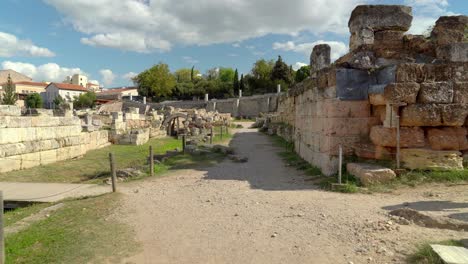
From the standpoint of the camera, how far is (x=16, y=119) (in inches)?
470

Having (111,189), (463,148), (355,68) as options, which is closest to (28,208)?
(111,189)

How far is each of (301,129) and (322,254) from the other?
8392 mm

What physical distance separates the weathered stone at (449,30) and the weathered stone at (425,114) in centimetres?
281

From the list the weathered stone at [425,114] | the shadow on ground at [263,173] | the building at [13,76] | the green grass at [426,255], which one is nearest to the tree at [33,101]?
the building at [13,76]

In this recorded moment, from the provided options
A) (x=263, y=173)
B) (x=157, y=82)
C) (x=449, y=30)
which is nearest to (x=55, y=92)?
(x=157, y=82)

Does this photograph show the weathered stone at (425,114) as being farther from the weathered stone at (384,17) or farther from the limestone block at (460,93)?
the weathered stone at (384,17)

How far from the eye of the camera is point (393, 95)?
7.37m

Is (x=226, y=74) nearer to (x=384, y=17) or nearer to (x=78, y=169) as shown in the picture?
(x=78, y=169)

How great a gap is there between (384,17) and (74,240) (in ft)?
29.8

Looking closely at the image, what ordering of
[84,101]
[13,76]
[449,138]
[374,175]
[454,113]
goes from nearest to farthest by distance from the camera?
[374,175] < [454,113] < [449,138] < [84,101] < [13,76]

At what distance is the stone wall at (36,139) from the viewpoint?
11414 mm

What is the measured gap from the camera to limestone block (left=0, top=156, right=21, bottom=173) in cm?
1104

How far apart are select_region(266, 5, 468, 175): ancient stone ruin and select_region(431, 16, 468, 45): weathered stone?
0.9 inches

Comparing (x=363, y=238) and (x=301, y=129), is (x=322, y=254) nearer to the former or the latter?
(x=363, y=238)
